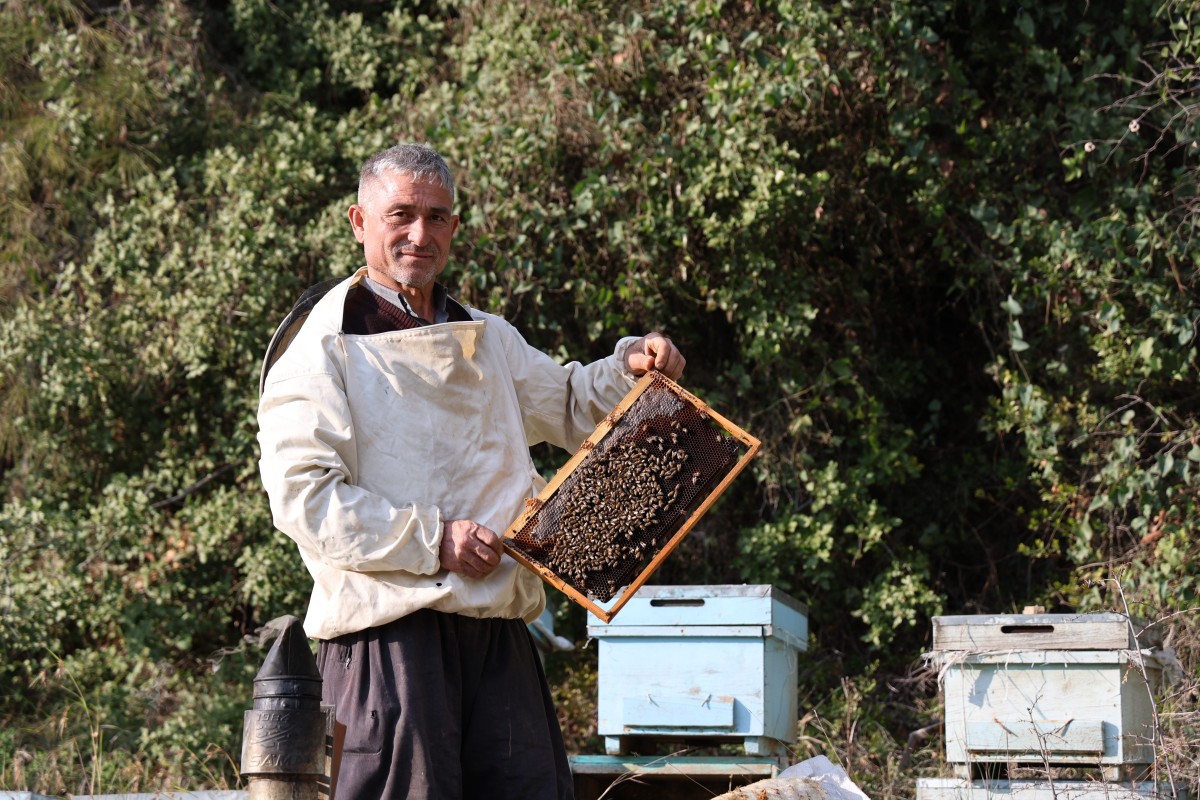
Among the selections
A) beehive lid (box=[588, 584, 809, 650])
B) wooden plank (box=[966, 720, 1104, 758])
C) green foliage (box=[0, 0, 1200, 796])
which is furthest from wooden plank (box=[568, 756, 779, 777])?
green foliage (box=[0, 0, 1200, 796])

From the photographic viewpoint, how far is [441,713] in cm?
273

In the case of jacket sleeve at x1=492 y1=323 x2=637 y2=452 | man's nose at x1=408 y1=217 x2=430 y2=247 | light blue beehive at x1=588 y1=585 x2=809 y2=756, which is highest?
man's nose at x1=408 y1=217 x2=430 y2=247

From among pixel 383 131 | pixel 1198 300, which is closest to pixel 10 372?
pixel 383 131

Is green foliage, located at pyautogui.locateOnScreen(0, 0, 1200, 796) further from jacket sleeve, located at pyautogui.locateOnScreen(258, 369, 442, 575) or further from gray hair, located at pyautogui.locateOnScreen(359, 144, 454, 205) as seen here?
jacket sleeve, located at pyautogui.locateOnScreen(258, 369, 442, 575)

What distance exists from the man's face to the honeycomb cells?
0.61m

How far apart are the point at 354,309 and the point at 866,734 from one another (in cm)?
374

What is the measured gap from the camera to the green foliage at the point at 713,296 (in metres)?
5.85

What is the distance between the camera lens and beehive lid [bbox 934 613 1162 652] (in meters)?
3.99

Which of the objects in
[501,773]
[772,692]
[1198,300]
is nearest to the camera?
[501,773]

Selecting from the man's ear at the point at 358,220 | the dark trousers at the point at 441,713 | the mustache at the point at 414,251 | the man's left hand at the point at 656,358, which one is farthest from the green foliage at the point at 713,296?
the mustache at the point at 414,251

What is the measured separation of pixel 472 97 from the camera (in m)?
6.54

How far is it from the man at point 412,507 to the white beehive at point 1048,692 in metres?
1.65

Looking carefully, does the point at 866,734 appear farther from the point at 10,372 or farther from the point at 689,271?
the point at 10,372

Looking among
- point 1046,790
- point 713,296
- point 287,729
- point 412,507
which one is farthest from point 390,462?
point 713,296
